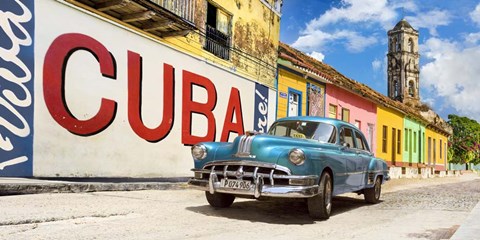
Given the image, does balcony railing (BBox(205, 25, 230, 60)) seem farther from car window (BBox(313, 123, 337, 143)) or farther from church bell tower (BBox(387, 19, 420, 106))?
church bell tower (BBox(387, 19, 420, 106))

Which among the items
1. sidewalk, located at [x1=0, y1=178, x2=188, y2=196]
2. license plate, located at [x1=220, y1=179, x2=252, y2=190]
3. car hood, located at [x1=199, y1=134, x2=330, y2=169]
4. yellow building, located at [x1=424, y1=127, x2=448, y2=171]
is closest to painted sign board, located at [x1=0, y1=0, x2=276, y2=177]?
sidewalk, located at [x1=0, y1=178, x2=188, y2=196]

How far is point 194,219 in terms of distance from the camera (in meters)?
5.67

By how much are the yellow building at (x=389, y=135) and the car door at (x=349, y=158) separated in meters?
18.9

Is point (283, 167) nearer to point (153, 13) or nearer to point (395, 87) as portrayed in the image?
point (153, 13)

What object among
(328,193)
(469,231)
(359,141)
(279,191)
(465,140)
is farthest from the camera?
(465,140)

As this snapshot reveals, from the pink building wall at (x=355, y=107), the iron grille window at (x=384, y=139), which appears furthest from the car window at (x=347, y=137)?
the iron grille window at (x=384, y=139)

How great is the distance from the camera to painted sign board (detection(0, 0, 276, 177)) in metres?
8.19

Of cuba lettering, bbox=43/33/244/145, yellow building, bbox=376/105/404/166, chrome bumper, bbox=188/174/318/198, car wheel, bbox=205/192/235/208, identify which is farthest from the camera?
yellow building, bbox=376/105/404/166

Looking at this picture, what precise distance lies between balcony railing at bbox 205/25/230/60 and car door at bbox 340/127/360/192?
7.05 metres

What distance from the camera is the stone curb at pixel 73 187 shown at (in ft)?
21.3

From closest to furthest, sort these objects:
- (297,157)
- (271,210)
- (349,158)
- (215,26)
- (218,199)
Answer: (297,157), (218,199), (271,210), (349,158), (215,26)

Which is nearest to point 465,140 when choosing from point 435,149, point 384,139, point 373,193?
point 435,149

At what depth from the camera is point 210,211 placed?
255 inches

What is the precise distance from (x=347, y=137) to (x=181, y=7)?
6514 mm
